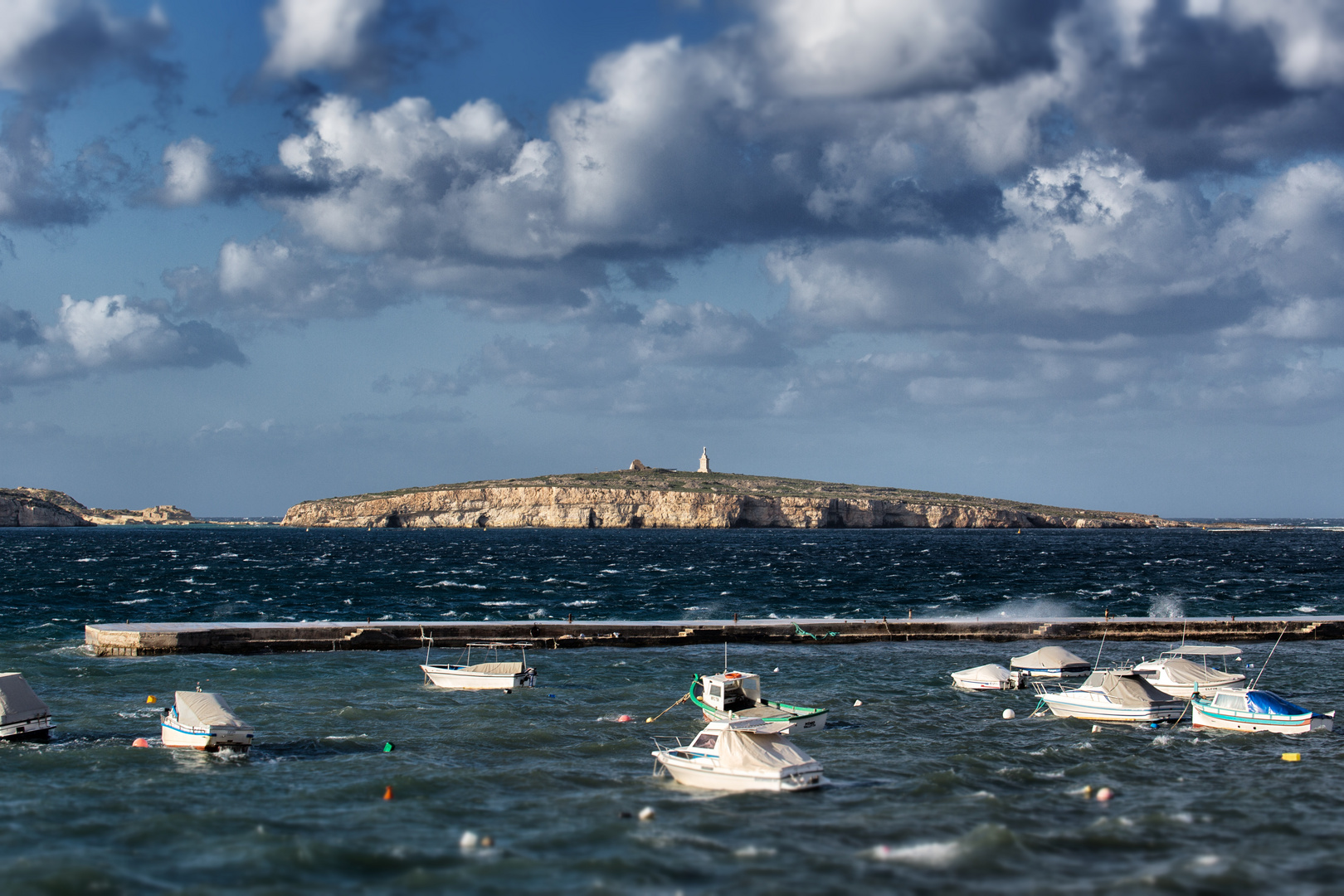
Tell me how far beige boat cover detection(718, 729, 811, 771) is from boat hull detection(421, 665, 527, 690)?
15086mm

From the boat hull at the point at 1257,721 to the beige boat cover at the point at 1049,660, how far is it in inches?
331

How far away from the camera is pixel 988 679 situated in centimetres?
4050

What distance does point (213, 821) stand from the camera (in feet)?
77.6

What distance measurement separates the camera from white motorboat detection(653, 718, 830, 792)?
26.3 meters

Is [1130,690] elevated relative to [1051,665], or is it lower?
elevated

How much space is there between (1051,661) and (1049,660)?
0.26ft

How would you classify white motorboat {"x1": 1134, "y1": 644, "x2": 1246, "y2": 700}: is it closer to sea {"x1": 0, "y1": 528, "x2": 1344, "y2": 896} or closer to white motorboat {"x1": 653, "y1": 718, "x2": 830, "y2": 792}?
sea {"x1": 0, "y1": 528, "x2": 1344, "y2": 896}

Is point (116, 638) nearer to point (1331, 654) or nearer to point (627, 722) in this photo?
point (627, 722)

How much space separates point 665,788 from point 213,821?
1103 cm

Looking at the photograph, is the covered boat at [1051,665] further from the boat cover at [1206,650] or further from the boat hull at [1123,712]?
the boat hull at [1123,712]

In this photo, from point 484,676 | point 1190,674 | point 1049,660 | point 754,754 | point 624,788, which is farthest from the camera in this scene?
point 1049,660

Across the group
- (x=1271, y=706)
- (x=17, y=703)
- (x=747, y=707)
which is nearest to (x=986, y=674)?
(x=1271, y=706)

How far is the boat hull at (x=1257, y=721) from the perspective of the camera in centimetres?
3209

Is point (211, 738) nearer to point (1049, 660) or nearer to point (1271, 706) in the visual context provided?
point (1049, 660)
